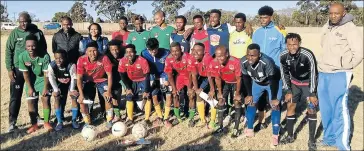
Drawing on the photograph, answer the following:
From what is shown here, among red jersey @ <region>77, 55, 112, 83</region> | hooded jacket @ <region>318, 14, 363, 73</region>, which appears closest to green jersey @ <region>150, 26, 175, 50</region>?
red jersey @ <region>77, 55, 112, 83</region>

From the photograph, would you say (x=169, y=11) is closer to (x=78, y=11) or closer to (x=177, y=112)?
(x=78, y=11)

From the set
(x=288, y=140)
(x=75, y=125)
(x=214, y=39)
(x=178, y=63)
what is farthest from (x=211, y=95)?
(x=75, y=125)

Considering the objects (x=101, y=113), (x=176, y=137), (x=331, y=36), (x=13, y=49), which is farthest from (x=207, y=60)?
(x=13, y=49)

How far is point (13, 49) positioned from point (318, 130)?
20.8 feet

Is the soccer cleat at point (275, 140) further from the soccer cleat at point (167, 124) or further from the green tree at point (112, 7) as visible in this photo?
the green tree at point (112, 7)

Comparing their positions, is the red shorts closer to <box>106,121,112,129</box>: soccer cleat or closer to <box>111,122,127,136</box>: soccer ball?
<box>111,122,127,136</box>: soccer ball

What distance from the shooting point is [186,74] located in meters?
7.16

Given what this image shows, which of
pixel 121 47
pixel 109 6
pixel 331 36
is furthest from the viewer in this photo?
pixel 109 6

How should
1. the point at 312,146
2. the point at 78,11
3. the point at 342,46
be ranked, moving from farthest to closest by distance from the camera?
the point at 78,11
the point at 312,146
the point at 342,46

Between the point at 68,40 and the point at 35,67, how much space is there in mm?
887

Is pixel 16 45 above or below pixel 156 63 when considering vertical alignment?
above

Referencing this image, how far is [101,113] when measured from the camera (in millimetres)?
8016

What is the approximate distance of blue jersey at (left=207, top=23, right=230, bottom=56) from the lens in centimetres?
741

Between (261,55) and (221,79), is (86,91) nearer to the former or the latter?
(221,79)
